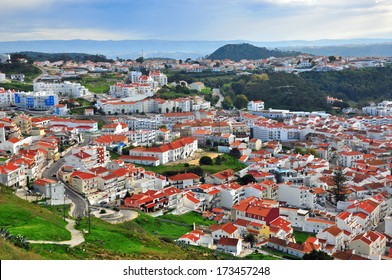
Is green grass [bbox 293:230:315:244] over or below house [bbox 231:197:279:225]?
below

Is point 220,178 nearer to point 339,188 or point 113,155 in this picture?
point 339,188

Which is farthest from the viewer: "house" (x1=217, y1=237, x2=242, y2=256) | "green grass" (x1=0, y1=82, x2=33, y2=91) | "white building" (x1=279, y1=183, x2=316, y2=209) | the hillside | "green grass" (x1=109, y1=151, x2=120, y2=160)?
"green grass" (x1=0, y1=82, x2=33, y2=91)

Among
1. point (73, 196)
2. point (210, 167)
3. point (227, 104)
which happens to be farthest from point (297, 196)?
point (227, 104)

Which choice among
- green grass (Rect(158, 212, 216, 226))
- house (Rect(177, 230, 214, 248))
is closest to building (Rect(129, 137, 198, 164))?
green grass (Rect(158, 212, 216, 226))

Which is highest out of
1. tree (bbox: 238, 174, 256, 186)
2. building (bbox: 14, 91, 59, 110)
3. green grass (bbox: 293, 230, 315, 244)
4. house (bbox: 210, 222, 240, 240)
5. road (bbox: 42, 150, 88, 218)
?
building (bbox: 14, 91, 59, 110)

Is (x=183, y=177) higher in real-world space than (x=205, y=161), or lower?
lower

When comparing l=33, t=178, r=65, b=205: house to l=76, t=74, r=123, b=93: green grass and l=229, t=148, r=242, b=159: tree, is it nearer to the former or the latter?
l=229, t=148, r=242, b=159: tree

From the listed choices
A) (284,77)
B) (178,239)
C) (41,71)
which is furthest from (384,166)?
(41,71)
